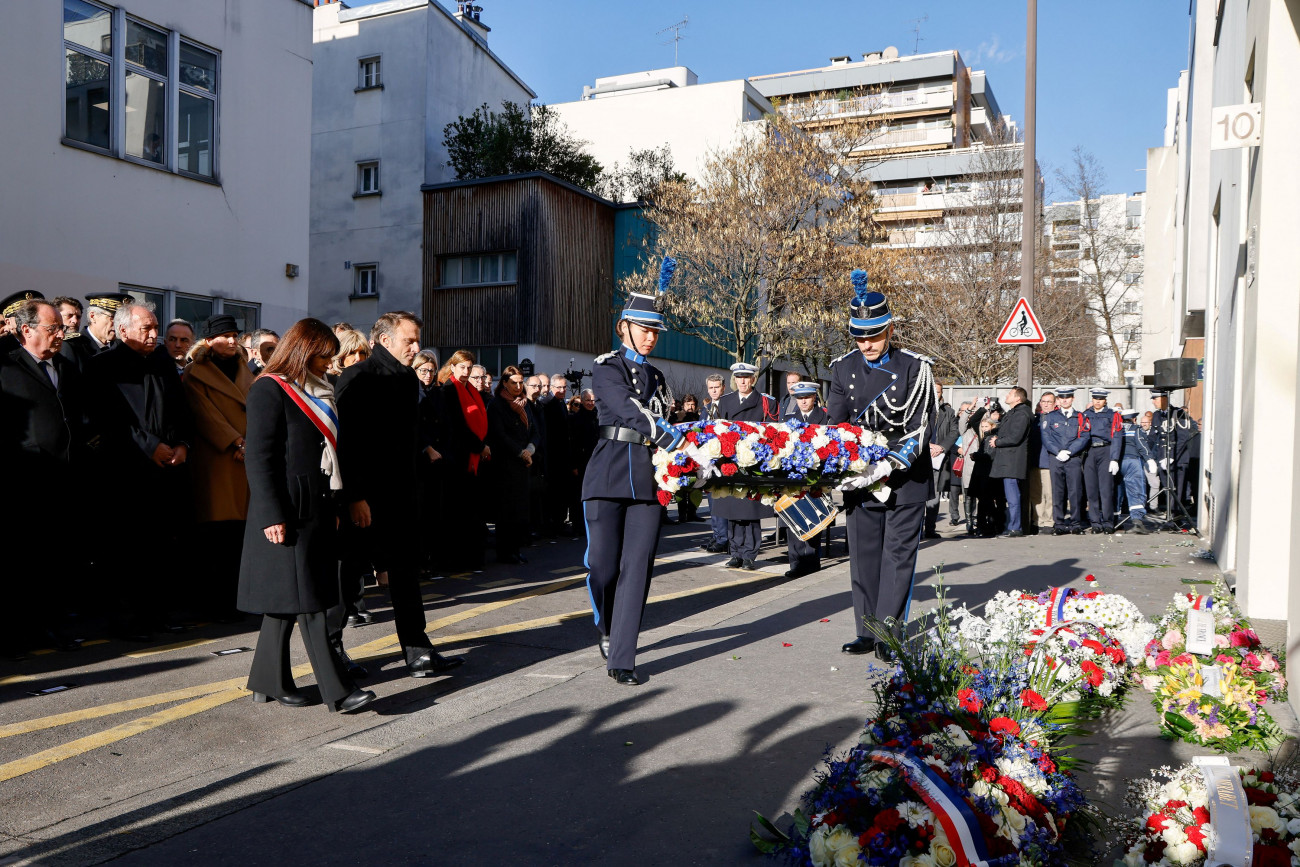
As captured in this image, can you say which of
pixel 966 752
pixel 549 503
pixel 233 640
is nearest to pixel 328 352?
pixel 233 640

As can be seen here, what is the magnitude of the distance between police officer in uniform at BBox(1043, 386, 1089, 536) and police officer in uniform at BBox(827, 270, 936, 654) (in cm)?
976

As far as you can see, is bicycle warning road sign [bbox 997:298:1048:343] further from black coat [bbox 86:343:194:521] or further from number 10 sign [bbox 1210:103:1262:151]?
black coat [bbox 86:343:194:521]

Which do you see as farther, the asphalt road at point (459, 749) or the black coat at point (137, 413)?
the black coat at point (137, 413)

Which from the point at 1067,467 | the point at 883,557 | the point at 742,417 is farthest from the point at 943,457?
the point at 883,557

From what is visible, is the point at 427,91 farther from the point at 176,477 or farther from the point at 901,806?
the point at 901,806

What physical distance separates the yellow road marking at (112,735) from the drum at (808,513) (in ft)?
11.4

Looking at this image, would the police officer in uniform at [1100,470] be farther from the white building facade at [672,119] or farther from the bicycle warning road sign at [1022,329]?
the white building facade at [672,119]

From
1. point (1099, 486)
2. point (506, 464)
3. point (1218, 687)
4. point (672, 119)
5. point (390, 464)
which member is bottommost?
point (1218, 687)

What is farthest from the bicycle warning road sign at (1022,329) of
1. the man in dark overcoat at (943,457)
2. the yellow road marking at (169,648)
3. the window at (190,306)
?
the yellow road marking at (169,648)

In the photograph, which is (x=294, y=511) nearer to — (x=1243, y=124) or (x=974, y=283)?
(x=1243, y=124)

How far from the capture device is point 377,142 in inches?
1219

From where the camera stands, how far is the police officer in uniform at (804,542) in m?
11.1

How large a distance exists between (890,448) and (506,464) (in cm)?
594

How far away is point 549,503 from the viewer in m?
14.5
